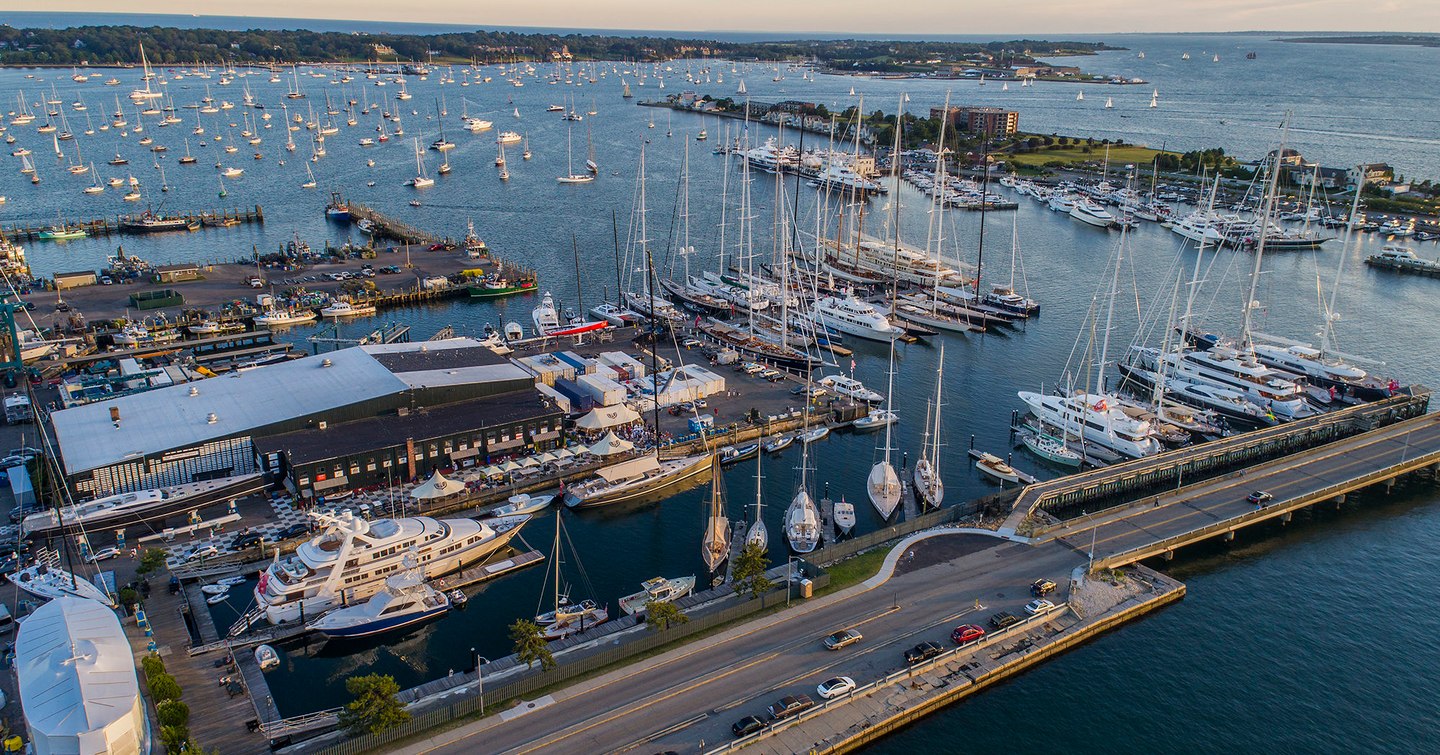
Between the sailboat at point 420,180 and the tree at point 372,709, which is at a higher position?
the sailboat at point 420,180

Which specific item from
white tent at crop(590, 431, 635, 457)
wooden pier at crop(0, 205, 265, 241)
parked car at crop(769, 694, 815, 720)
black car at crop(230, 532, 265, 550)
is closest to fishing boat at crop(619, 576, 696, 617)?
parked car at crop(769, 694, 815, 720)

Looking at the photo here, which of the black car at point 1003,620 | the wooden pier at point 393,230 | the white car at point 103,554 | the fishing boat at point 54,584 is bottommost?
the black car at point 1003,620

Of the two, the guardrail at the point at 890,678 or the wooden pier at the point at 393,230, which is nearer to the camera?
the guardrail at the point at 890,678

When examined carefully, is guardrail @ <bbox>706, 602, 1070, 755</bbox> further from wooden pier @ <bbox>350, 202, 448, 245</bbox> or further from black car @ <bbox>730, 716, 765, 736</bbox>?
wooden pier @ <bbox>350, 202, 448, 245</bbox>

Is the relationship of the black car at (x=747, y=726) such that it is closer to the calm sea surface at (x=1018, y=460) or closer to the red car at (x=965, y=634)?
the calm sea surface at (x=1018, y=460)

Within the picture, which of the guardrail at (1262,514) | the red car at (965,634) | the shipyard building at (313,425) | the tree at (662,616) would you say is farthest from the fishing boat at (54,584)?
the guardrail at (1262,514)

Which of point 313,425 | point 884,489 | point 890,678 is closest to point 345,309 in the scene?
point 313,425
